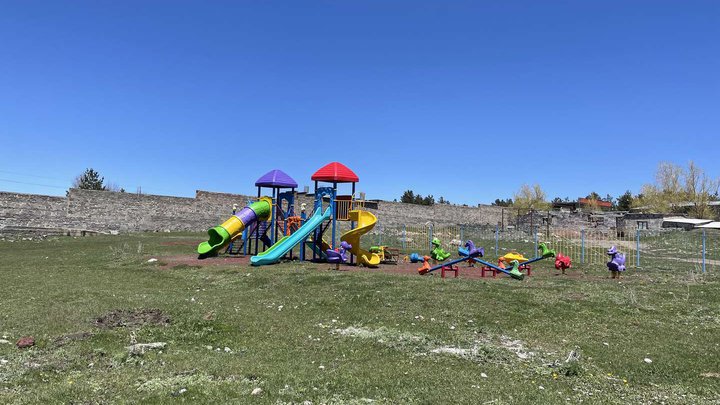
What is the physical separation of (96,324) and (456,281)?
26.4ft

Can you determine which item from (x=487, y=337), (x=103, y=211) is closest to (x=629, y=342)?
(x=487, y=337)

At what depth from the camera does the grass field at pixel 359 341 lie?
189 inches

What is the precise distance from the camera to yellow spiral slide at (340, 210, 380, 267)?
52.9 ft

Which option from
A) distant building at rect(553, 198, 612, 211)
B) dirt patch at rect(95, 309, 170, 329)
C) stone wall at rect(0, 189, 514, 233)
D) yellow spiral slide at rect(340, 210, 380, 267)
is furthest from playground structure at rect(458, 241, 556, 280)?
distant building at rect(553, 198, 612, 211)

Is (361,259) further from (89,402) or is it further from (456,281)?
(89,402)

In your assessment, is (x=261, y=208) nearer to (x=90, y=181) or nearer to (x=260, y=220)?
(x=260, y=220)

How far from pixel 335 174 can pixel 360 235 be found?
2602 mm

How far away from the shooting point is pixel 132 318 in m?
7.76

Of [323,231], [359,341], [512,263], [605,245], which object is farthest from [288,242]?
[605,245]

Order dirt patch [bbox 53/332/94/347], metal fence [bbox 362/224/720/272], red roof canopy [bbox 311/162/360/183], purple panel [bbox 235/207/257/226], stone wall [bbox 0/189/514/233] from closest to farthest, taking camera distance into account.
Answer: dirt patch [bbox 53/332/94/347] < red roof canopy [bbox 311/162/360/183] < purple panel [bbox 235/207/257/226] < metal fence [bbox 362/224/720/272] < stone wall [bbox 0/189/514/233]

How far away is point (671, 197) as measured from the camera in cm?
5653

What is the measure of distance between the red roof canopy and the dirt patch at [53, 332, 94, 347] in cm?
1130

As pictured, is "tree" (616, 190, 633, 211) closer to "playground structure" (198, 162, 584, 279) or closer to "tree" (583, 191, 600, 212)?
"tree" (583, 191, 600, 212)

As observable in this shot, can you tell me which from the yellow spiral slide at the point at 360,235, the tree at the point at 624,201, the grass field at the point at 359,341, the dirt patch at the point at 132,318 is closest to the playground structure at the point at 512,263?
the grass field at the point at 359,341
